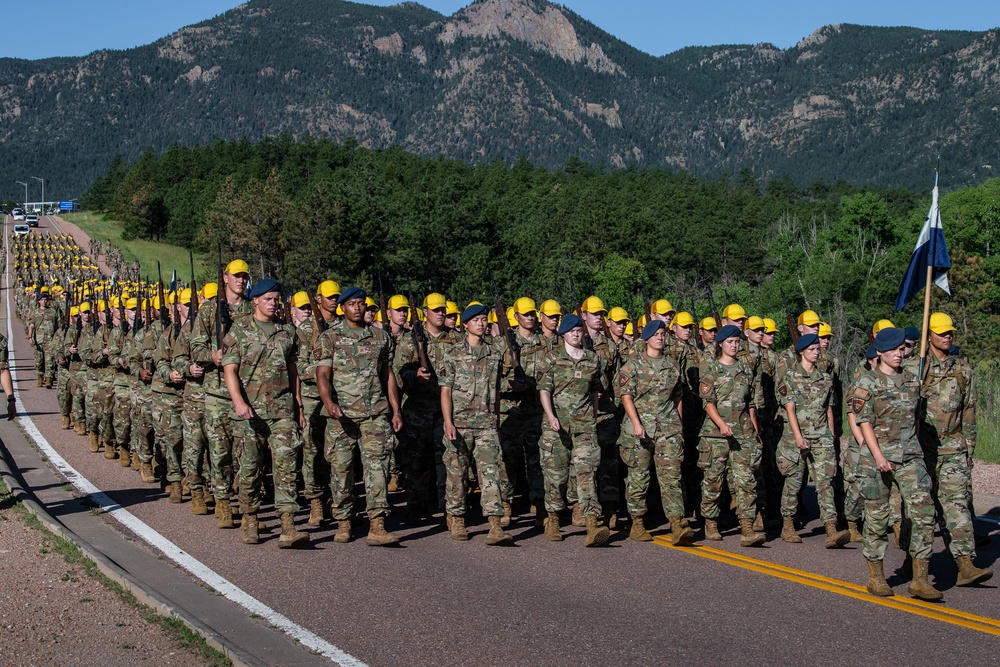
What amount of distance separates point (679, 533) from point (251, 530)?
3650 mm

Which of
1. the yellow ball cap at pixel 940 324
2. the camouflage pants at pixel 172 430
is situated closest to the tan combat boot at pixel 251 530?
the camouflage pants at pixel 172 430

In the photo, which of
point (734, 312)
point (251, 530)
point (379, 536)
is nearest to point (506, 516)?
point (379, 536)

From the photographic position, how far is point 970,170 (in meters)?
175

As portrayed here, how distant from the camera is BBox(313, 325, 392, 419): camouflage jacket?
940 centimetres

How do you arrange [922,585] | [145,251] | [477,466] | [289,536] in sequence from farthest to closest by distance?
[145,251] < [477,466] < [289,536] < [922,585]

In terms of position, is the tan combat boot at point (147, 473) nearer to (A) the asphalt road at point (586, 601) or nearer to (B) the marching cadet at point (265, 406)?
(A) the asphalt road at point (586, 601)

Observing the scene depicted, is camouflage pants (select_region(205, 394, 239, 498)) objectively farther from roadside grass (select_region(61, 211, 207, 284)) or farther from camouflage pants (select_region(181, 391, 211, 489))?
roadside grass (select_region(61, 211, 207, 284))

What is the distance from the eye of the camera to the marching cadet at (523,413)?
10.4 m

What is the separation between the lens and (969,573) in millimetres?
7949

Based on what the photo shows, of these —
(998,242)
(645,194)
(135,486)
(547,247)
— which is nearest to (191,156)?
(645,194)

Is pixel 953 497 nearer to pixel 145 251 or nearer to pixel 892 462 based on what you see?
pixel 892 462

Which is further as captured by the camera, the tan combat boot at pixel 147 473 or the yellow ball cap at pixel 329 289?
the tan combat boot at pixel 147 473

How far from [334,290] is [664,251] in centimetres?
6971

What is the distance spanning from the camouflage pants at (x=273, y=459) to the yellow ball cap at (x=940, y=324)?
A: 5257 millimetres
